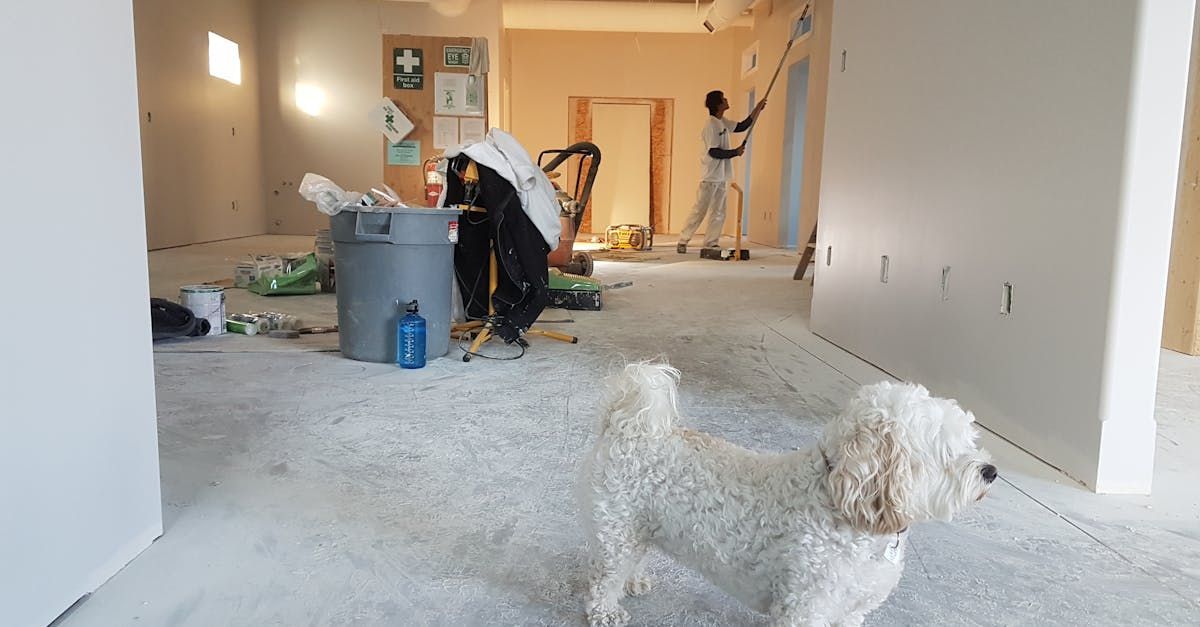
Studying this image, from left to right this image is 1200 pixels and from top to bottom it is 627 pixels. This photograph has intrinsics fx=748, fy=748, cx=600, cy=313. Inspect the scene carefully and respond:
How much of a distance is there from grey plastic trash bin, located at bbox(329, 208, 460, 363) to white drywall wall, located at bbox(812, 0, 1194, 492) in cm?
203

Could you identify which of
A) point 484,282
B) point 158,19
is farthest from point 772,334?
point 158,19

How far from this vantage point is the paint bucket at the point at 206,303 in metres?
3.83

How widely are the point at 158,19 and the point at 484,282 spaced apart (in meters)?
6.85

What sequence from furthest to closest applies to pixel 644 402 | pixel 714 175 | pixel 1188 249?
pixel 714 175 < pixel 1188 249 < pixel 644 402

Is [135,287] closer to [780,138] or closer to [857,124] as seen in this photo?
[857,124]

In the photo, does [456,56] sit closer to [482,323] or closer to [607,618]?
[482,323]

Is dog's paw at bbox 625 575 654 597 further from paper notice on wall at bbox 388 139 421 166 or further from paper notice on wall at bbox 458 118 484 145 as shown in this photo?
paper notice on wall at bbox 388 139 421 166

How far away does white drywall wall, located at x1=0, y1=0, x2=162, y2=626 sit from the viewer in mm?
1229

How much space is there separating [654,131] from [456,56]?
6.29 metres

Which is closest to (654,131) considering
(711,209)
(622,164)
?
(622,164)

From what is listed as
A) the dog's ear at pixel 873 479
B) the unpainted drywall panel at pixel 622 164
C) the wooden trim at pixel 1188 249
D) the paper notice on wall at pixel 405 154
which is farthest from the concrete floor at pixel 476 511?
the unpainted drywall panel at pixel 622 164

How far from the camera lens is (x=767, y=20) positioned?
11047mm

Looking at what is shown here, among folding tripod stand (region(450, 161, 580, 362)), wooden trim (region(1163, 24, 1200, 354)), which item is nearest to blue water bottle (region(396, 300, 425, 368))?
folding tripod stand (region(450, 161, 580, 362))

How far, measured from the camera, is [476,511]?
74.1 inches
